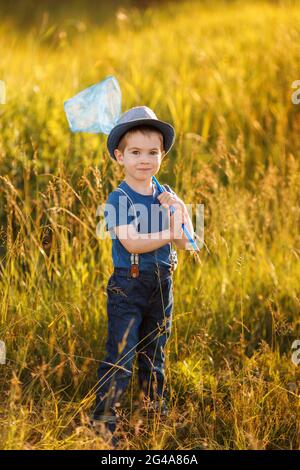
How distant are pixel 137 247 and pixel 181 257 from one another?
100 centimetres

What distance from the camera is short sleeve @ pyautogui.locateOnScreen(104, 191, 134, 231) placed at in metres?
2.80

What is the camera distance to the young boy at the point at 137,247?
280 cm

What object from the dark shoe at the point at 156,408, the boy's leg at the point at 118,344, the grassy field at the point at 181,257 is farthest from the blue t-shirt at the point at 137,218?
the dark shoe at the point at 156,408

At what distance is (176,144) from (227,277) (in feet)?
4.17

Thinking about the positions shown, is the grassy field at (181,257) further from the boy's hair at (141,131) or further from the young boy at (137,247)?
the boy's hair at (141,131)

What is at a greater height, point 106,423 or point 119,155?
point 119,155

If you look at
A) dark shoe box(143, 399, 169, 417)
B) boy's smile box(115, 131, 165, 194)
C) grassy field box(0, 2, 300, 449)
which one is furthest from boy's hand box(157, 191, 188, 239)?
dark shoe box(143, 399, 169, 417)

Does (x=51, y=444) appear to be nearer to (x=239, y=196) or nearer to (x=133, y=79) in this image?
(x=239, y=196)

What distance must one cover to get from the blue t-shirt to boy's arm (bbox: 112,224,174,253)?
0.04 metres

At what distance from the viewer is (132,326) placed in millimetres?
2883

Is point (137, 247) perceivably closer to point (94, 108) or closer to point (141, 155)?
point (141, 155)

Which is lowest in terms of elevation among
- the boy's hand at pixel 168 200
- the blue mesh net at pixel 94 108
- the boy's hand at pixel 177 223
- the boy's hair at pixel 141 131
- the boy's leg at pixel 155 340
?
the boy's leg at pixel 155 340

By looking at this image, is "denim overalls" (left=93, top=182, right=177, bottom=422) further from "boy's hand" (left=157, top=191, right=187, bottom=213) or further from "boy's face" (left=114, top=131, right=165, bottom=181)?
"boy's face" (left=114, top=131, right=165, bottom=181)

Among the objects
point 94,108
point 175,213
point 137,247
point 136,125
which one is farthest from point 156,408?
point 94,108
